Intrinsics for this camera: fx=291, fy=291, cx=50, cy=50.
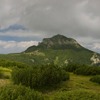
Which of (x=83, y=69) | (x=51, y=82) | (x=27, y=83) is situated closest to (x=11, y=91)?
(x=27, y=83)

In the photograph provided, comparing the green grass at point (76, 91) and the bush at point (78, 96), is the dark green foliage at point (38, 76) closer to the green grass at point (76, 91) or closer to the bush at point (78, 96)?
the green grass at point (76, 91)

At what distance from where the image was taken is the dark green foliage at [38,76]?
88.5 ft

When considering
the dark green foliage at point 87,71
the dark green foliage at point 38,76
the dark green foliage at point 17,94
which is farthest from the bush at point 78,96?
the dark green foliage at point 87,71

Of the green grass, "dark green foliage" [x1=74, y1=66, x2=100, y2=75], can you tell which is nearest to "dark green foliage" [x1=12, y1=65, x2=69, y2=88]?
the green grass

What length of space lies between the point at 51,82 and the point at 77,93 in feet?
45.0

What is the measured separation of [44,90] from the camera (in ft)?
90.4

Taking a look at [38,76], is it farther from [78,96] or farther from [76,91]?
[78,96]

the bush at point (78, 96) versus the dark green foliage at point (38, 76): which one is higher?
the dark green foliage at point (38, 76)

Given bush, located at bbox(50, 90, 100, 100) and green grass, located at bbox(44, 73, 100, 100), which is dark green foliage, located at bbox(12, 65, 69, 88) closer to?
green grass, located at bbox(44, 73, 100, 100)

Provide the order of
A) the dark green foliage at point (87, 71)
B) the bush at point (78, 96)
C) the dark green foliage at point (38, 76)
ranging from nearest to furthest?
the bush at point (78, 96) < the dark green foliage at point (38, 76) < the dark green foliage at point (87, 71)

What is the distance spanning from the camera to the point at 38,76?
27.0m

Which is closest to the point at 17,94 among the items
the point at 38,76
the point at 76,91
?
the point at 76,91

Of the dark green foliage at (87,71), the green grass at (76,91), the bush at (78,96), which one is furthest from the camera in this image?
the dark green foliage at (87,71)

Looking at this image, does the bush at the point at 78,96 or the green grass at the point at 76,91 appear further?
the green grass at the point at 76,91
